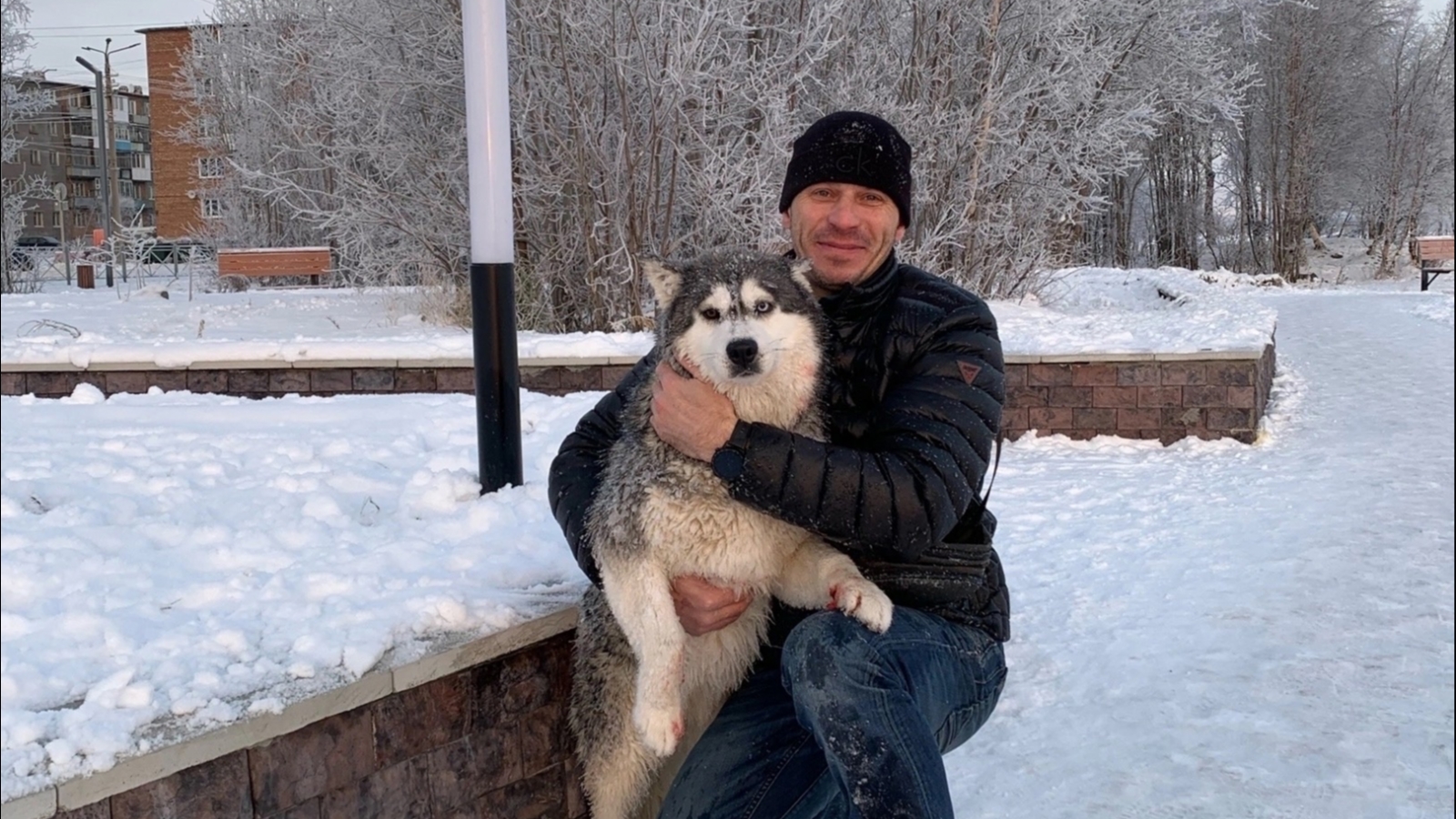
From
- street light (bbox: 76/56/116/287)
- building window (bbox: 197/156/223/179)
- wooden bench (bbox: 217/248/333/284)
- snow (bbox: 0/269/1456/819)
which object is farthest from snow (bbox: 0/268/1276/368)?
building window (bbox: 197/156/223/179)

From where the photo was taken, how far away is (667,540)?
8.84 feet

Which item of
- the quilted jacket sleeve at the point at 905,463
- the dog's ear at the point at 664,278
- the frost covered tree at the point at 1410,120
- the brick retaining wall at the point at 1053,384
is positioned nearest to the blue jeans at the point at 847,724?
the quilted jacket sleeve at the point at 905,463

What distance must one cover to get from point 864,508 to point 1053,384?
594 cm

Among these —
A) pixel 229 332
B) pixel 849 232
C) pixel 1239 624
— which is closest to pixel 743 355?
pixel 849 232

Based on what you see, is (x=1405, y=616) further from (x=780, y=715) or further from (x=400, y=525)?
(x=400, y=525)

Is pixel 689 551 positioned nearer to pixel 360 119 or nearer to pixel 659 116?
pixel 659 116

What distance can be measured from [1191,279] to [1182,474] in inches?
574

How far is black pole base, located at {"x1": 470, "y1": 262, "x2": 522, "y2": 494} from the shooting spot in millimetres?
4109

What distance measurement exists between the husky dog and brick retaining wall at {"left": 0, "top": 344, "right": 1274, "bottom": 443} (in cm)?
486

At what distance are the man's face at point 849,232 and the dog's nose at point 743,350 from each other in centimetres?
51

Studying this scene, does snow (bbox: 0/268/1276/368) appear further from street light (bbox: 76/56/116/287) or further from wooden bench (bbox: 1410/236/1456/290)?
wooden bench (bbox: 1410/236/1456/290)

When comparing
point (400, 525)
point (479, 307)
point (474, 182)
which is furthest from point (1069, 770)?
point (474, 182)

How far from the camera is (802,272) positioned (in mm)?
2926

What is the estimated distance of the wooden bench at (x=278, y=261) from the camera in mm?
13414
